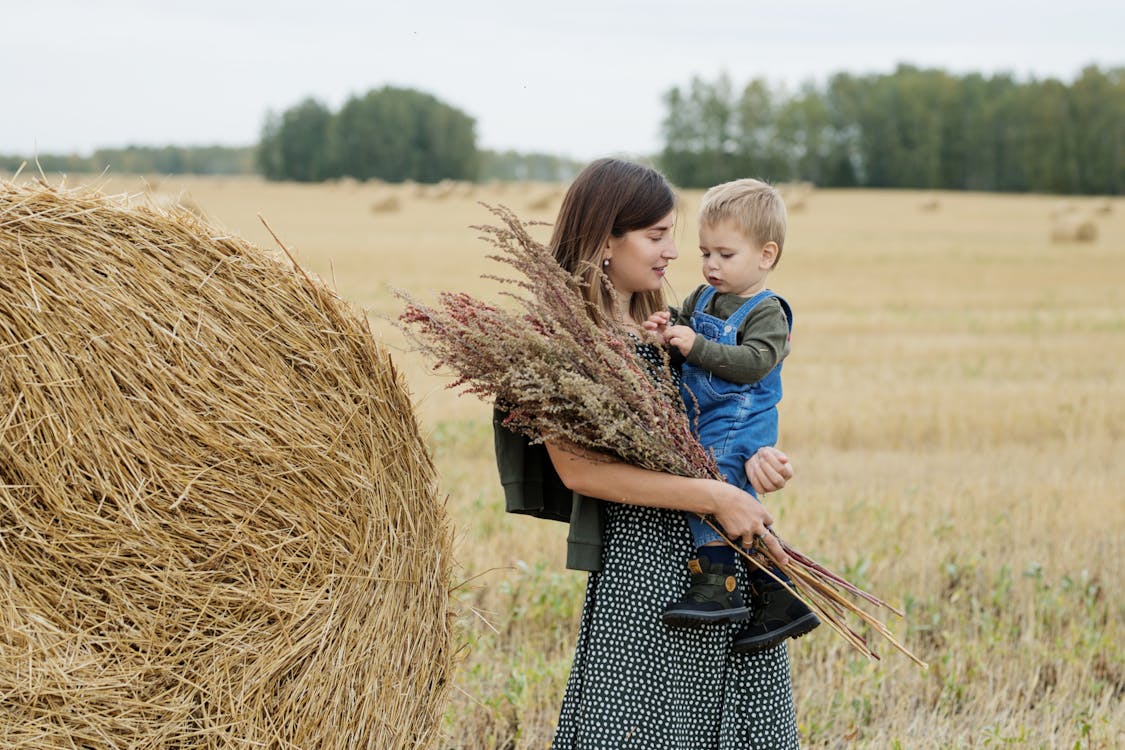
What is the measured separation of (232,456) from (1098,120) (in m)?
73.9

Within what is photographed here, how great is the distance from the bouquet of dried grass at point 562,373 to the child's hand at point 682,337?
0.10 metres

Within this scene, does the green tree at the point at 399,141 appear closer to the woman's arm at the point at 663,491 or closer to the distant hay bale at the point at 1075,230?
the distant hay bale at the point at 1075,230

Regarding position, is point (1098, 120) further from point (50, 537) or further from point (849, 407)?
point (50, 537)

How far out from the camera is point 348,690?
3322mm

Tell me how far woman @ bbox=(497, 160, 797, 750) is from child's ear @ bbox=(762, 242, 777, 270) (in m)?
0.25

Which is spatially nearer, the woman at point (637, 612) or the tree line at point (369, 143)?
the woman at point (637, 612)

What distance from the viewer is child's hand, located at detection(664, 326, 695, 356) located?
2.96m

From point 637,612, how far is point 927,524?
12.3 ft

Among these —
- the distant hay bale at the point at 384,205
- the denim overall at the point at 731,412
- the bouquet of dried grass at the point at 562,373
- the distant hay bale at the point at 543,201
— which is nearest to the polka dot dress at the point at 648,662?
the denim overall at the point at 731,412

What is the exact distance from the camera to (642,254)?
319 centimetres

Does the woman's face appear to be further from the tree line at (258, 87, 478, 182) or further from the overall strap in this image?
the tree line at (258, 87, 478, 182)

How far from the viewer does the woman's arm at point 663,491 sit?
9.60 ft

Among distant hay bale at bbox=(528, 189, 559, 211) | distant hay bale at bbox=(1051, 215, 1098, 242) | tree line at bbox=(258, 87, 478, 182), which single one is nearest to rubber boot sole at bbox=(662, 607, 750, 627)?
distant hay bale at bbox=(1051, 215, 1098, 242)

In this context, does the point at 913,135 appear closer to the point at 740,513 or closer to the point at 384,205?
the point at 384,205
